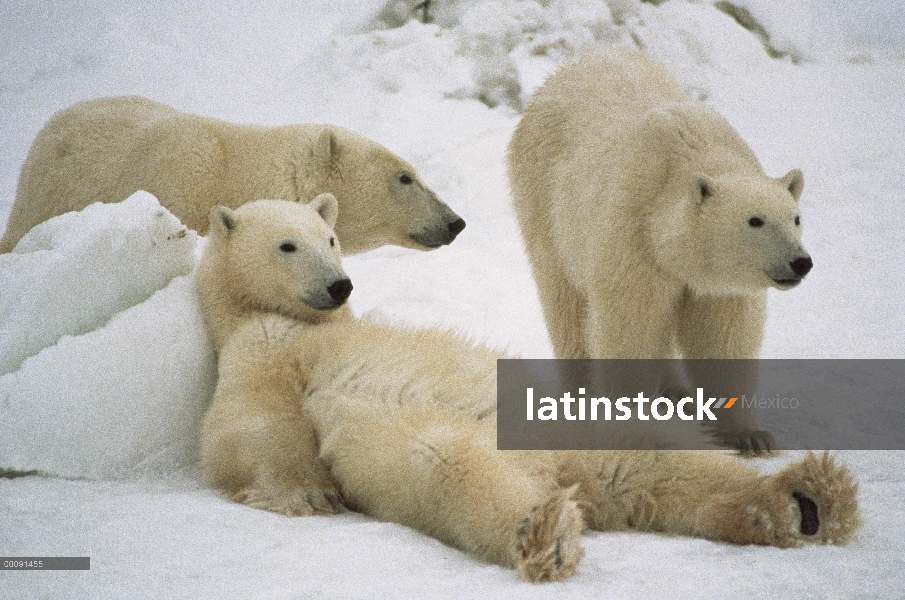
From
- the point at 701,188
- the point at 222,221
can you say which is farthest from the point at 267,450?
the point at 701,188

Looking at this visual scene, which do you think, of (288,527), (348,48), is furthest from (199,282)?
(348,48)

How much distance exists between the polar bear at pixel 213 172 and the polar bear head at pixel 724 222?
4.44ft

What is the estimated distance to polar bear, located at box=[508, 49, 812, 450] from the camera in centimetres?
291

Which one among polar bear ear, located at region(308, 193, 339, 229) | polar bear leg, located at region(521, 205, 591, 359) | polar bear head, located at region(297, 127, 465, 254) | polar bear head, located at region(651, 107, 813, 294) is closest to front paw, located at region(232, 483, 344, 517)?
polar bear ear, located at region(308, 193, 339, 229)

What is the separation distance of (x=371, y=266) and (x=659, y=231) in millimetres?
2321

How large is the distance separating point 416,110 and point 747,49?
3.01 m

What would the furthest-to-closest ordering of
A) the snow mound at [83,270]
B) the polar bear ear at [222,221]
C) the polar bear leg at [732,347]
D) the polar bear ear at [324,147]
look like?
the polar bear ear at [324,147] < the polar bear leg at [732,347] < the polar bear ear at [222,221] < the snow mound at [83,270]

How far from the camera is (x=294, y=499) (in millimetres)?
2111

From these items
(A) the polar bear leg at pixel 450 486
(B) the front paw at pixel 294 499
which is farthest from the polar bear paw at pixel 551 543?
(B) the front paw at pixel 294 499

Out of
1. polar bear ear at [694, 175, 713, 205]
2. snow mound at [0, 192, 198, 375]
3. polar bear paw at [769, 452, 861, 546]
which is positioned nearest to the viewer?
polar bear paw at [769, 452, 861, 546]

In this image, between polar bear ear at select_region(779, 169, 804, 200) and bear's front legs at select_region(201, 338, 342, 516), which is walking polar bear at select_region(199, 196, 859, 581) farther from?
polar bear ear at select_region(779, 169, 804, 200)

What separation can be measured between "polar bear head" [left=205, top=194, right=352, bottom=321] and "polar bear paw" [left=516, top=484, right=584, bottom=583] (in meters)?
1.15

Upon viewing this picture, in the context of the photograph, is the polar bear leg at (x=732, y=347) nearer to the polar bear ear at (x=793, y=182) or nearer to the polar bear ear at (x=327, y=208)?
the polar bear ear at (x=793, y=182)

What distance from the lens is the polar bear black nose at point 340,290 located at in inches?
101
